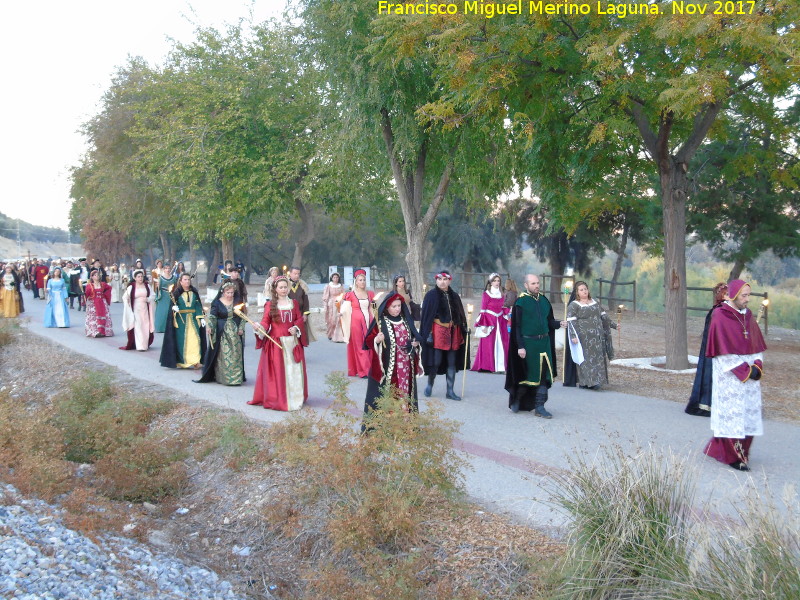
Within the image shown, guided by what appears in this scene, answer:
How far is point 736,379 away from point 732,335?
0.42 meters

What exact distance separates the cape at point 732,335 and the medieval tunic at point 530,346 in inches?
98.9

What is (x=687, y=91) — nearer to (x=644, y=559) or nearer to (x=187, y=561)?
(x=644, y=559)

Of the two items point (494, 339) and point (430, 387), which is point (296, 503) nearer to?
point (430, 387)

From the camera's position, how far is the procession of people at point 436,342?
7629mm

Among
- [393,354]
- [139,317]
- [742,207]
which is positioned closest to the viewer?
[393,354]

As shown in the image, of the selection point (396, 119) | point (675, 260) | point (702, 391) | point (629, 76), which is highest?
point (396, 119)

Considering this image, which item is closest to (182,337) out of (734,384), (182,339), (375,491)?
(182,339)

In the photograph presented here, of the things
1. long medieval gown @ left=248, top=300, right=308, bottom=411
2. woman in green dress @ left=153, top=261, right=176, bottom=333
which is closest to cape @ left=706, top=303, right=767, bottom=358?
long medieval gown @ left=248, top=300, right=308, bottom=411

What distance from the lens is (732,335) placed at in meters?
7.57

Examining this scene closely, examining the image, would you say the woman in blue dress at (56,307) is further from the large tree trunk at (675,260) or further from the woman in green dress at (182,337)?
the large tree trunk at (675,260)

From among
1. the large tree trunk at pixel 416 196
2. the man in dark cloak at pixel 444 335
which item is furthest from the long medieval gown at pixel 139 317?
the man in dark cloak at pixel 444 335

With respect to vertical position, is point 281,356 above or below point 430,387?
above

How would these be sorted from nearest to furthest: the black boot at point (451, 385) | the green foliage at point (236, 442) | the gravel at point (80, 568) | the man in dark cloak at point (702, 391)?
the gravel at point (80, 568), the green foliage at point (236, 442), the man in dark cloak at point (702, 391), the black boot at point (451, 385)

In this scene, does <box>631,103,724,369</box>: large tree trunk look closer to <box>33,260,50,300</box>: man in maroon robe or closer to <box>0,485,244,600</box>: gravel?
<box>0,485,244,600</box>: gravel
